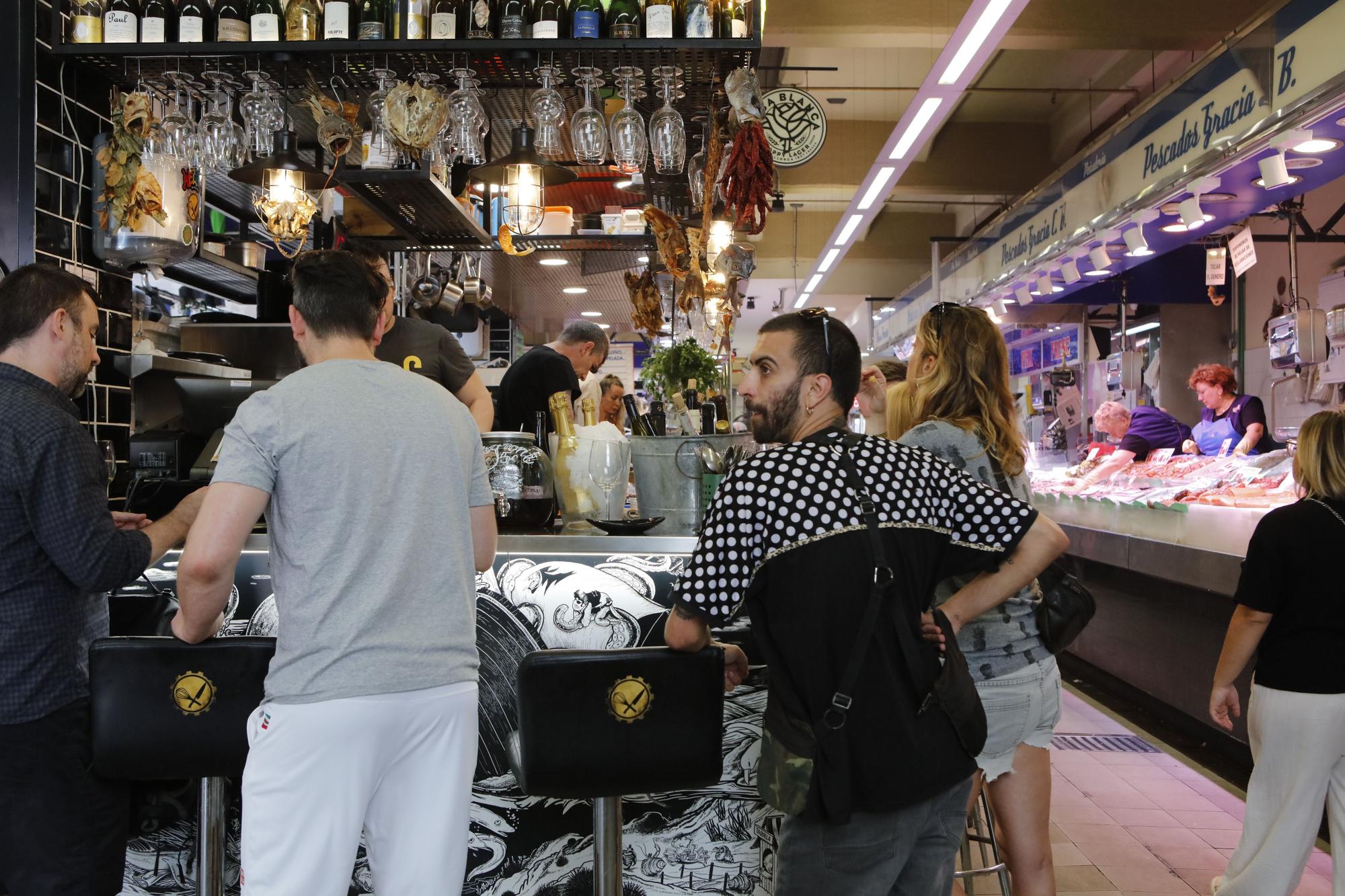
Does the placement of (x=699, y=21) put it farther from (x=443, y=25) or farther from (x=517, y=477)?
(x=517, y=477)

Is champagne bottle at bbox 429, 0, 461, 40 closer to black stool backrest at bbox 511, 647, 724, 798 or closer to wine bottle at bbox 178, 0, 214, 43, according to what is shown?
wine bottle at bbox 178, 0, 214, 43

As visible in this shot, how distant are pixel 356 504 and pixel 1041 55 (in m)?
8.98

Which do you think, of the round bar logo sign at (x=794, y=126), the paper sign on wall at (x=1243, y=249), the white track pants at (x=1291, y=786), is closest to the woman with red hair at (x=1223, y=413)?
the paper sign on wall at (x=1243, y=249)

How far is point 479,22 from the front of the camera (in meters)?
3.14

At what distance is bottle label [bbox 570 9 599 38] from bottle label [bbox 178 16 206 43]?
1.12m

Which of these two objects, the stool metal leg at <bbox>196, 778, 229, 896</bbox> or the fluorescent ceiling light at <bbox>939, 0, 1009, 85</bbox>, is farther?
the fluorescent ceiling light at <bbox>939, 0, 1009, 85</bbox>

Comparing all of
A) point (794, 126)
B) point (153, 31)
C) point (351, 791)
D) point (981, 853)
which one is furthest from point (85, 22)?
point (794, 126)

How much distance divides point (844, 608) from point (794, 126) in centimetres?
567

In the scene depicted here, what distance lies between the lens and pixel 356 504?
183 centimetres

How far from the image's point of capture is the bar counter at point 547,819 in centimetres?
266

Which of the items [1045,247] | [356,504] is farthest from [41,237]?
[1045,247]

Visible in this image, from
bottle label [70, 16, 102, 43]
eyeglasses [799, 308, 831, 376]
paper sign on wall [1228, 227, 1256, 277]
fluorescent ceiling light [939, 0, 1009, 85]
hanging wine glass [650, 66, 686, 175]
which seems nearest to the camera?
eyeglasses [799, 308, 831, 376]

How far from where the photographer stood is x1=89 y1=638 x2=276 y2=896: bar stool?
2.16 metres

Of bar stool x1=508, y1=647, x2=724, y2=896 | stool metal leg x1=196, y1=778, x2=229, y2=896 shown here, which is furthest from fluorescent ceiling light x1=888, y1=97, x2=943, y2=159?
stool metal leg x1=196, y1=778, x2=229, y2=896
